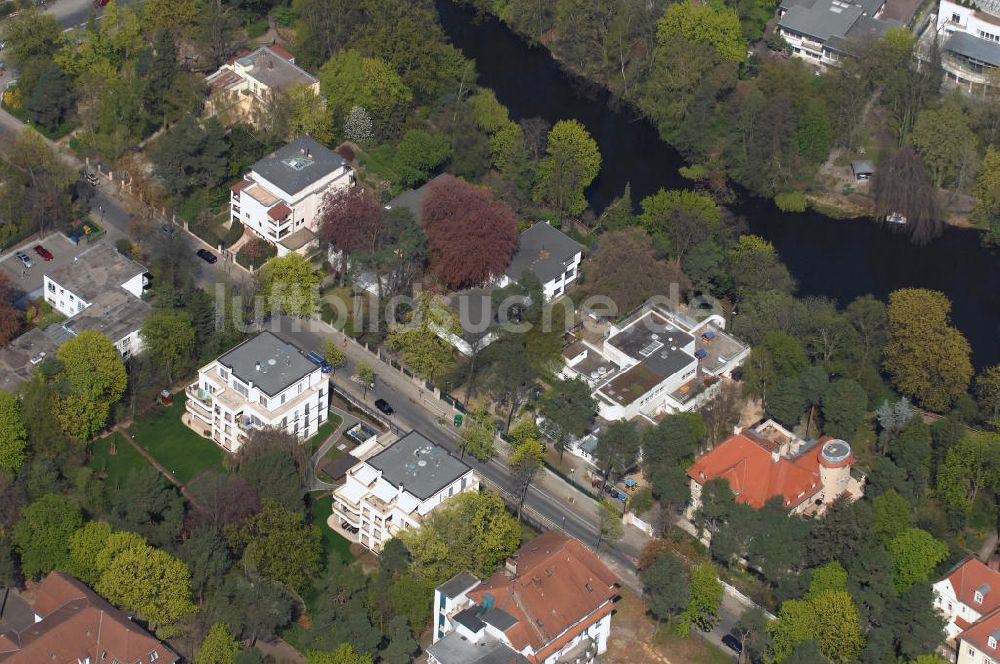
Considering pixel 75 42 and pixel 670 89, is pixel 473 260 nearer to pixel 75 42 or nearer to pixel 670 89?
pixel 670 89

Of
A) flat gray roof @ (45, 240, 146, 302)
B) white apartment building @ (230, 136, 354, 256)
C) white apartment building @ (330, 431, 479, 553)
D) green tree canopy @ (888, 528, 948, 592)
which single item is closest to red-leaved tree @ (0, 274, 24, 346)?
flat gray roof @ (45, 240, 146, 302)

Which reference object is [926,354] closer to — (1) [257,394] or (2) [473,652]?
(2) [473,652]

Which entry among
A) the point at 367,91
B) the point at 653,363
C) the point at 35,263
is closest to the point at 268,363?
the point at 35,263

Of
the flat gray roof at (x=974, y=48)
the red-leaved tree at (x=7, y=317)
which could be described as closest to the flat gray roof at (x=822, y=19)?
the flat gray roof at (x=974, y=48)

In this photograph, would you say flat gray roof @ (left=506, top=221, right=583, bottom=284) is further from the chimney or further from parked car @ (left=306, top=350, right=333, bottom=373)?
the chimney

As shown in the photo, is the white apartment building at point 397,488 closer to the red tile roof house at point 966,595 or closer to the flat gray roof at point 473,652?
the flat gray roof at point 473,652

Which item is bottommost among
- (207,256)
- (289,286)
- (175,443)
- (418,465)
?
(175,443)

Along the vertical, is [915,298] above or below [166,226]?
above

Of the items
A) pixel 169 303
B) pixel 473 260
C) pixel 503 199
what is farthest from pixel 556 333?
pixel 169 303
